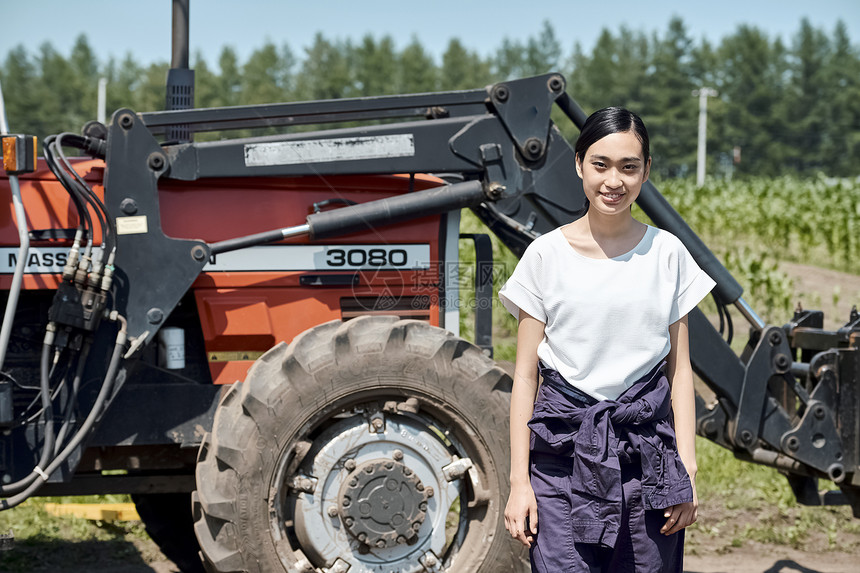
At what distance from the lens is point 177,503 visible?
15.7ft

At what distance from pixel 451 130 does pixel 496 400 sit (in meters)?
1.15

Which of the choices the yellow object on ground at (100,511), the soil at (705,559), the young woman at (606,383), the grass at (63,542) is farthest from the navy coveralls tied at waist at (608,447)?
the yellow object on ground at (100,511)

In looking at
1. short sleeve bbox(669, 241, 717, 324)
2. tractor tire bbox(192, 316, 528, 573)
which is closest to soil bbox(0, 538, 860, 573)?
tractor tire bbox(192, 316, 528, 573)

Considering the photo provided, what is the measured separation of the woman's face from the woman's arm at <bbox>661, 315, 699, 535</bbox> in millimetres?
365

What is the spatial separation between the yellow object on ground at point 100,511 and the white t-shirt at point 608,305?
3614 mm

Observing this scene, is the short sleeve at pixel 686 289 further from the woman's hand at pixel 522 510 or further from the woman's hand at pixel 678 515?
the woman's hand at pixel 522 510

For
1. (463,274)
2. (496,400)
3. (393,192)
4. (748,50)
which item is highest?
(748,50)

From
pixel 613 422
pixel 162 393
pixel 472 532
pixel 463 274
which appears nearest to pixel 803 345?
pixel 463 274

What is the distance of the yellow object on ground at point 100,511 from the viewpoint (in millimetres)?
5320

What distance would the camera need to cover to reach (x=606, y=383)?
93.7 inches

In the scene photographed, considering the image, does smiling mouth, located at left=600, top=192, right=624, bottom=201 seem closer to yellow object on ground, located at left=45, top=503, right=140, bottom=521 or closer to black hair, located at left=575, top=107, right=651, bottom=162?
black hair, located at left=575, top=107, right=651, bottom=162

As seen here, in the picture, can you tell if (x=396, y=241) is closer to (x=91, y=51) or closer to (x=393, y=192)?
(x=393, y=192)

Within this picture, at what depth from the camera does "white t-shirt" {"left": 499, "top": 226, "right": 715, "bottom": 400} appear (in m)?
2.38

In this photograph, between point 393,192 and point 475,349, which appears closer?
point 475,349
